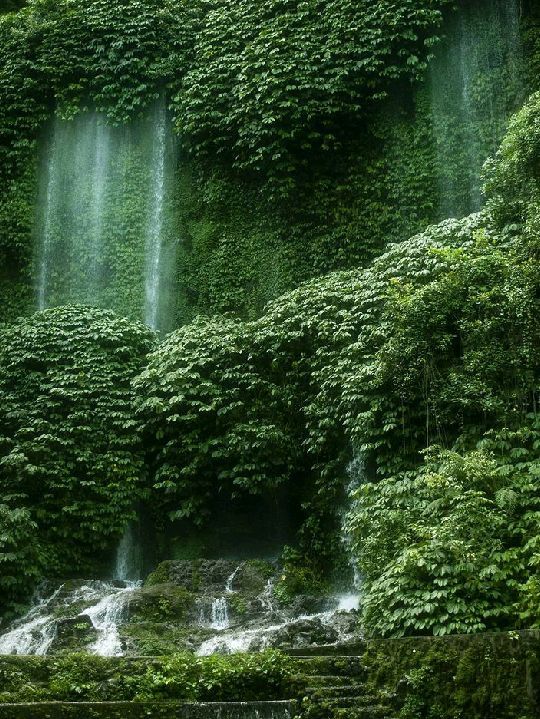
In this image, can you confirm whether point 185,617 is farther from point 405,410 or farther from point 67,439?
point 67,439

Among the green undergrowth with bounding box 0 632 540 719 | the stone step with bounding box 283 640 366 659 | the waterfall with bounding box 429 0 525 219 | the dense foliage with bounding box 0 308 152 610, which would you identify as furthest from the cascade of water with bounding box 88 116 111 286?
the green undergrowth with bounding box 0 632 540 719

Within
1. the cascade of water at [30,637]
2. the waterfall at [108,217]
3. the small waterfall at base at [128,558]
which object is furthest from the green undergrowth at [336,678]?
the waterfall at [108,217]

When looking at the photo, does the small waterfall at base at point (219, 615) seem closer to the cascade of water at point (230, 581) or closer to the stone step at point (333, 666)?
the cascade of water at point (230, 581)

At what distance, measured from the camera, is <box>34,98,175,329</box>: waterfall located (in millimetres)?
18203

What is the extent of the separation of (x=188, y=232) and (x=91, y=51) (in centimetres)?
488

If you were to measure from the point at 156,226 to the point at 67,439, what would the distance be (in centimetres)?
637

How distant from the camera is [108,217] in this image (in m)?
18.9

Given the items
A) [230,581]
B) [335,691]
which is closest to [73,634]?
[230,581]

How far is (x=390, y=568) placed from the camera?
8852mm

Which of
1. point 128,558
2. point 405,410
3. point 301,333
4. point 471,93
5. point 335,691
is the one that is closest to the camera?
point 335,691

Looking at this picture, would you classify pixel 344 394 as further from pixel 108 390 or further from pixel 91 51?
pixel 91 51

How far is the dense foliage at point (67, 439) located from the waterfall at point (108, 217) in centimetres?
253

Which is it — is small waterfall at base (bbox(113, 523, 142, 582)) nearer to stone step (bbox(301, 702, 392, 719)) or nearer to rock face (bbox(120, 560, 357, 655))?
rock face (bbox(120, 560, 357, 655))

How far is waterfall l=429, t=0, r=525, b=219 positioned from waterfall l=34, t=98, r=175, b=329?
603cm
